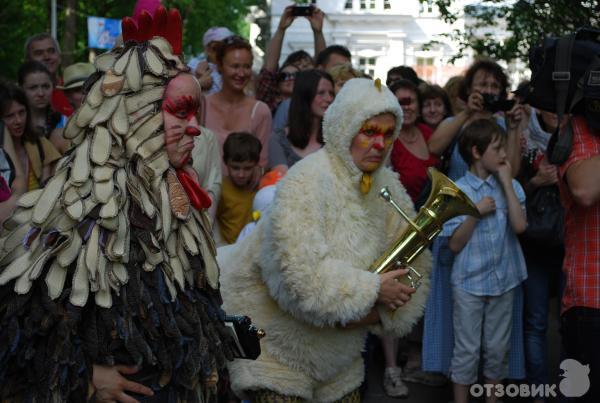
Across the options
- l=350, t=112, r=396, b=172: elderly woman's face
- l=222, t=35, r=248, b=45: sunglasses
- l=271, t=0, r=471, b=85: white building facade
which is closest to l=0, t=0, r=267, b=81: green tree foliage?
l=271, t=0, r=471, b=85: white building facade

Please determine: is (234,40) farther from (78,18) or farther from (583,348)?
(78,18)

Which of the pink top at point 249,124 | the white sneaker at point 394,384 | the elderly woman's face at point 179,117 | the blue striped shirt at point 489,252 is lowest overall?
the white sneaker at point 394,384

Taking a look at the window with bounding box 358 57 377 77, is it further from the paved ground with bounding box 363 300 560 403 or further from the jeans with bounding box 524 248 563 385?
the jeans with bounding box 524 248 563 385

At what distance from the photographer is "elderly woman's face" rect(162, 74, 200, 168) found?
340 centimetres

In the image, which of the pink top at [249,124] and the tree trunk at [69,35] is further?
the tree trunk at [69,35]

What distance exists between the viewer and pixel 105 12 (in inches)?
1257

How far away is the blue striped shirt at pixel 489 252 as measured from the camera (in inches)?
260

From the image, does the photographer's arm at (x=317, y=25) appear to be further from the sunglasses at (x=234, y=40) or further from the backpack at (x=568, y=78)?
the backpack at (x=568, y=78)

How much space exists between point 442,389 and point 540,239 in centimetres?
158

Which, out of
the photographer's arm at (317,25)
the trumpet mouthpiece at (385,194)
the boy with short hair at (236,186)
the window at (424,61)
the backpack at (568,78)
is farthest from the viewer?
the window at (424,61)

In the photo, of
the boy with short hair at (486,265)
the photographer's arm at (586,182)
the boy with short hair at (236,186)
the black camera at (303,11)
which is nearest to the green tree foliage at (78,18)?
the black camera at (303,11)

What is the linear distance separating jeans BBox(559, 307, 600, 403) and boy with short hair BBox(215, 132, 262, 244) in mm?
2921

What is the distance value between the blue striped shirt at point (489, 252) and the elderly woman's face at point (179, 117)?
355cm

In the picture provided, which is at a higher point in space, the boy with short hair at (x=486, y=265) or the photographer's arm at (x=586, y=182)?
the photographer's arm at (x=586, y=182)
